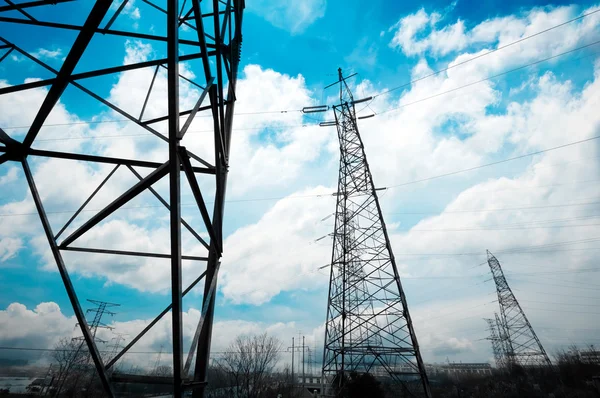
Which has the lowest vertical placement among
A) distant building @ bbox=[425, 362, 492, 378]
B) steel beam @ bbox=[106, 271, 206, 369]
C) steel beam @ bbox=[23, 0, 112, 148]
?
distant building @ bbox=[425, 362, 492, 378]

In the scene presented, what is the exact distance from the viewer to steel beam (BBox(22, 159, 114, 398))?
3.38m

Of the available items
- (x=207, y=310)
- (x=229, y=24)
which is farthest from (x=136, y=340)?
(x=229, y=24)

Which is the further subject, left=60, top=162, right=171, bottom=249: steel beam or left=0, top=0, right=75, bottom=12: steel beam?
left=0, top=0, right=75, bottom=12: steel beam

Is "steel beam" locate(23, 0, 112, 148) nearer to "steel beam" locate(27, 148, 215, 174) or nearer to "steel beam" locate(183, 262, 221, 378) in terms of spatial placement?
"steel beam" locate(27, 148, 215, 174)

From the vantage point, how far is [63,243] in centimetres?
372

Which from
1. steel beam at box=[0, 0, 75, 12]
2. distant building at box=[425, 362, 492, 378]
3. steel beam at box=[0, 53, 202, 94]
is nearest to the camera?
steel beam at box=[0, 53, 202, 94]

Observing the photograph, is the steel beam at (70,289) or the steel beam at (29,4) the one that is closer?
the steel beam at (70,289)

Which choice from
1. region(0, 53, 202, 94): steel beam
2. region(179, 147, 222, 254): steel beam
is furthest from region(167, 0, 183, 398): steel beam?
region(0, 53, 202, 94): steel beam

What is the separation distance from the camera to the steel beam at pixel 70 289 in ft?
11.1

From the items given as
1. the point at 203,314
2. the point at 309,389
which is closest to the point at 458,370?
the point at 309,389

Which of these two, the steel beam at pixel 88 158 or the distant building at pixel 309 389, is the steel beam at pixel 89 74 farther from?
the distant building at pixel 309 389

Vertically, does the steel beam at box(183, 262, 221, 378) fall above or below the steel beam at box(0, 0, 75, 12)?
below

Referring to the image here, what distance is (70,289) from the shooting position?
361 cm

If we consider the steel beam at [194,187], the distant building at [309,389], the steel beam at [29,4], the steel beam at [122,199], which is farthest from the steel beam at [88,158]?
the distant building at [309,389]
